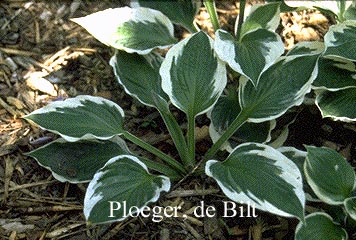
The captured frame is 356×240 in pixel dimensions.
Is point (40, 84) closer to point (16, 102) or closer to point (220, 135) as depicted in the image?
point (16, 102)

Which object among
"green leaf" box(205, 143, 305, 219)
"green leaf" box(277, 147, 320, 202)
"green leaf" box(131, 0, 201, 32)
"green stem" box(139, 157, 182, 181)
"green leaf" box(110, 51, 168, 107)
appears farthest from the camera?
"green leaf" box(131, 0, 201, 32)

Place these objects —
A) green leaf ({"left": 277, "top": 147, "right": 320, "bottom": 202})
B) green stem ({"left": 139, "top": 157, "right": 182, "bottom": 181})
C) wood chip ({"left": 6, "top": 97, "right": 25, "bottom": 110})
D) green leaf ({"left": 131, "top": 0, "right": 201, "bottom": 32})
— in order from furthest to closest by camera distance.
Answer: green leaf ({"left": 131, "top": 0, "right": 201, "bottom": 32})
wood chip ({"left": 6, "top": 97, "right": 25, "bottom": 110})
green stem ({"left": 139, "top": 157, "right": 182, "bottom": 181})
green leaf ({"left": 277, "top": 147, "right": 320, "bottom": 202})

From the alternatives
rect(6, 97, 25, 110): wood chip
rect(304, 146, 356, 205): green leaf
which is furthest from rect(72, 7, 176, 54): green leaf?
rect(304, 146, 356, 205): green leaf

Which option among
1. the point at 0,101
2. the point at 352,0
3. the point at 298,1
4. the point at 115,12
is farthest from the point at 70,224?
the point at 352,0

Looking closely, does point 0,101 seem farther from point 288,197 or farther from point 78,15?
point 288,197

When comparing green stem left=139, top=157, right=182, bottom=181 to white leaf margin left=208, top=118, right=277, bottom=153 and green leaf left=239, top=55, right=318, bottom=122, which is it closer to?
white leaf margin left=208, top=118, right=277, bottom=153

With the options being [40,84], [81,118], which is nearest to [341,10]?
[81,118]
